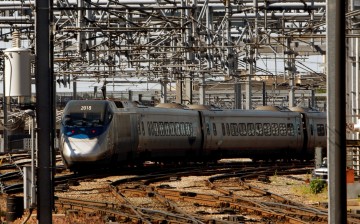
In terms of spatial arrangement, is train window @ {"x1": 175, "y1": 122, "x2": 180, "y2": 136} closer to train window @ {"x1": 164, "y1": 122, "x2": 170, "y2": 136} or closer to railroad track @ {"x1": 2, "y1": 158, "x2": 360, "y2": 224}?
train window @ {"x1": 164, "y1": 122, "x2": 170, "y2": 136}

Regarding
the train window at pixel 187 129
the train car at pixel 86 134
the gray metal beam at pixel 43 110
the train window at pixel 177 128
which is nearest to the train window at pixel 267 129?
the train window at pixel 187 129

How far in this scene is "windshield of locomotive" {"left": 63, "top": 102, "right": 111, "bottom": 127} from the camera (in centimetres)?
3038

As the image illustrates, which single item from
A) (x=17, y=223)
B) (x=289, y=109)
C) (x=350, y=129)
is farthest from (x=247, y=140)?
(x=17, y=223)

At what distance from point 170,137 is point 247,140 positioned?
5.70m

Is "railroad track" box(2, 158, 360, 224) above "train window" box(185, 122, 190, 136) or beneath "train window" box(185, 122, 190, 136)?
beneath

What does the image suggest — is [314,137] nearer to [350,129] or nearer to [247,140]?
[247,140]

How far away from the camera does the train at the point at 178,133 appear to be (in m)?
30.4

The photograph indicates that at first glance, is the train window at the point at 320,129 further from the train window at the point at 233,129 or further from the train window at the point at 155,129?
the train window at the point at 155,129

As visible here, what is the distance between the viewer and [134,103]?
34531mm

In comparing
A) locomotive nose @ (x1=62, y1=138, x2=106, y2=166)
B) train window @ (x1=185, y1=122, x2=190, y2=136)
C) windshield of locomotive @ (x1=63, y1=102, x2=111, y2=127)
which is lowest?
locomotive nose @ (x1=62, y1=138, x2=106, y2=166)

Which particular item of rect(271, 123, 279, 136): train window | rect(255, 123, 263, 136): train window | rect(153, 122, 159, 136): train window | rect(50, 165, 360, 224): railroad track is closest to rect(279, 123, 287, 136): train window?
rect(271, 123, 279, 136): train window

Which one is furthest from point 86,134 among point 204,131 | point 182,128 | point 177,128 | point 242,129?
point 242,129

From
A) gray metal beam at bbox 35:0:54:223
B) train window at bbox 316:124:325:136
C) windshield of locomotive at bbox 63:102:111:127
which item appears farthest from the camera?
train window at bbox 316:124:325:136

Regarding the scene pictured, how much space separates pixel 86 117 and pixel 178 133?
7686 millimetres
